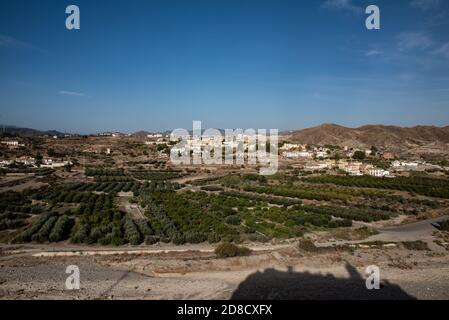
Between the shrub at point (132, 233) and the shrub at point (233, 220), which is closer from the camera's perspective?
the shrub at point (132, 233)

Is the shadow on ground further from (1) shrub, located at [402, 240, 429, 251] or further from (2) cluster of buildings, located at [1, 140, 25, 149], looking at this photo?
(2) cluster of buildings, located at [1, 140, 25, 149]

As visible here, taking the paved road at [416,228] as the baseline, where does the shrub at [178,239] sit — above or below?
above

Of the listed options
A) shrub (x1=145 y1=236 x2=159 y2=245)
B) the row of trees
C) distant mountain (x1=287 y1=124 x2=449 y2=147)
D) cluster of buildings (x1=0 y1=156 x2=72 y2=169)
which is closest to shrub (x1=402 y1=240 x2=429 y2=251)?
shrub (x1=145 y1=236 x2=159 y2=245)

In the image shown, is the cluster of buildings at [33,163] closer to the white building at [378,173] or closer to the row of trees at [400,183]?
the row of trees at [400,183]

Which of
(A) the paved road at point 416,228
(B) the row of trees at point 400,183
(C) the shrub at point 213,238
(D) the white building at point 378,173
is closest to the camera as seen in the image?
(C) the shrub at point 213,238

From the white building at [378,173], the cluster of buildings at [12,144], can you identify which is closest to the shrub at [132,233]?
the white building at [378,173]

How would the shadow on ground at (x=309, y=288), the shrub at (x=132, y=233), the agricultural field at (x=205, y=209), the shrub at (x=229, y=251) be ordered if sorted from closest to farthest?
the shadow on ground at (x=309, y=288) → the shrub at (x=229, y=251) → the shrub at (x=132, y=233) → the agricultural field at (x=205, y=209)

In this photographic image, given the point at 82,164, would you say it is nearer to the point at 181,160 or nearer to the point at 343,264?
the point at 181,160
